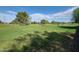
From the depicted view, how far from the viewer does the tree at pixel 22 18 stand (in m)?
1.61

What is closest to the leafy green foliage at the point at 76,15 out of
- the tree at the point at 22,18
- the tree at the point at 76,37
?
the tree at the point at 76,37

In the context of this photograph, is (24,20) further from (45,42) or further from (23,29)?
(45,42)

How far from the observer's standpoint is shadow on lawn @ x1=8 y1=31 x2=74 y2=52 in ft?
5.24

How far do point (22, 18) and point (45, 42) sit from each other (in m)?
0.33

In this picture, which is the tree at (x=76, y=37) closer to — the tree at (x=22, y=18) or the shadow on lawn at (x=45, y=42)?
the shadow on lawn at (x=45, y=42)

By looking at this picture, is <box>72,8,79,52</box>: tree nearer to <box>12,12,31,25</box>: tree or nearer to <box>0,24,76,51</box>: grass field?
<box>0,24,76,51</box>: grass field

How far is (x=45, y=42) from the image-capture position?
1607 millimetres

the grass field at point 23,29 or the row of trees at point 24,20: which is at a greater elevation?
the row of trees at point 24,20

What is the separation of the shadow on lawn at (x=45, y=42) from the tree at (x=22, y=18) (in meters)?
0.14
